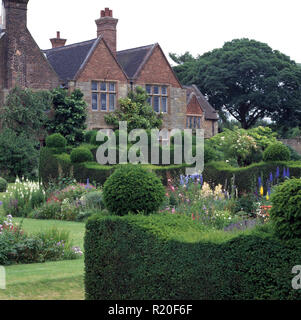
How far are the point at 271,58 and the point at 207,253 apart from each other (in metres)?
47.7

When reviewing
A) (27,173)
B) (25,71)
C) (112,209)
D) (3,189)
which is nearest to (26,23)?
(25,71)

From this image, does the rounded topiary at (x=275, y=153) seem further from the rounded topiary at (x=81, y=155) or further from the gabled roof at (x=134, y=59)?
the gabled roof at (x=134, y=59)

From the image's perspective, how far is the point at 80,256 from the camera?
10133 millimetres

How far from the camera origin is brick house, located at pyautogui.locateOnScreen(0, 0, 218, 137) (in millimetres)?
32438

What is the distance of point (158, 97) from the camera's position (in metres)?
37.8

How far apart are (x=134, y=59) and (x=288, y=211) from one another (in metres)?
33.5

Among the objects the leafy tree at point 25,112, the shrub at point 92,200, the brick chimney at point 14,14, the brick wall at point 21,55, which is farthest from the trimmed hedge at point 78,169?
the brick chimney at point 14,14

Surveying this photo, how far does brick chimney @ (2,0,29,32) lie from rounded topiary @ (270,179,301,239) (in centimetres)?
2923

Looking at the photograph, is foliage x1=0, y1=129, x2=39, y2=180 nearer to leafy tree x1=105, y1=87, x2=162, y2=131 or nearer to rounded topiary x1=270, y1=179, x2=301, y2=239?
leafy tree x1=105, y1=87, x2=162, y2=131

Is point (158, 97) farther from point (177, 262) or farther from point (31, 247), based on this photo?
point (177, 262)

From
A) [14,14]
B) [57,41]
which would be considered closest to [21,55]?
[14,14]

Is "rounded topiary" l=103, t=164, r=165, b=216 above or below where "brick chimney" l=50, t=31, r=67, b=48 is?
below

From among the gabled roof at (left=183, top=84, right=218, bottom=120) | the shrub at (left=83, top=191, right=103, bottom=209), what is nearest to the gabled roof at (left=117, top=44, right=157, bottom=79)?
the gabled roof at (left=183, top=84, right=218, bottom=120)

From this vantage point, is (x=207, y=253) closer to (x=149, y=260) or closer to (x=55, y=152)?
(x=149, y=260)
